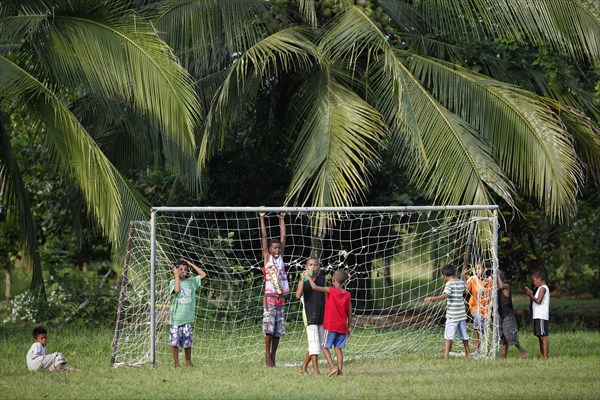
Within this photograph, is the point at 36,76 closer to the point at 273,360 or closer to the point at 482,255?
the point at 273,360

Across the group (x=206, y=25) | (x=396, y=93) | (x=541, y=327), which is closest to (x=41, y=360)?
(x=541, y=327)

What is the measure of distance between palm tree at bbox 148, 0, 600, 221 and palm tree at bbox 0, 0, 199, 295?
6.88 feet

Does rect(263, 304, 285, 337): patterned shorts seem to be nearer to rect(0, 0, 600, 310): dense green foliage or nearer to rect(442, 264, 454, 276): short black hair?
rect(0, 0, 600, 310): dense green foliage

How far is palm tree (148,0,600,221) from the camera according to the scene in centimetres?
1327

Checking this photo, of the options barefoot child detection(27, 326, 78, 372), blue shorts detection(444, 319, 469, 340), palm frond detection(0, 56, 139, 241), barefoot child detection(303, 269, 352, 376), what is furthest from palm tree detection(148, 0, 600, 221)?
barefoot child detection(27, 326, 78, 372)

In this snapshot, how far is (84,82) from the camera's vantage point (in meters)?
11.9

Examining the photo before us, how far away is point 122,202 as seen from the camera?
12.1m

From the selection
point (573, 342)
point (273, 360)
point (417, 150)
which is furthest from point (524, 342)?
point (273, 360)

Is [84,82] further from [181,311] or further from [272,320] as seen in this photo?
[272,320]

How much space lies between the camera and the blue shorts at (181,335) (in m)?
11.2

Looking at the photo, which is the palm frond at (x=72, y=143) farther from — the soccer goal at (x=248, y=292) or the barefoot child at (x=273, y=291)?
the barefoot child at (x=273, y=291)

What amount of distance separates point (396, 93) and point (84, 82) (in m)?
4.64

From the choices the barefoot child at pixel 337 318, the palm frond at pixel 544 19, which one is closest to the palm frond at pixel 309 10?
the palm frond at pixel 544 19

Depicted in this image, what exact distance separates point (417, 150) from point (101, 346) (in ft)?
16.9
